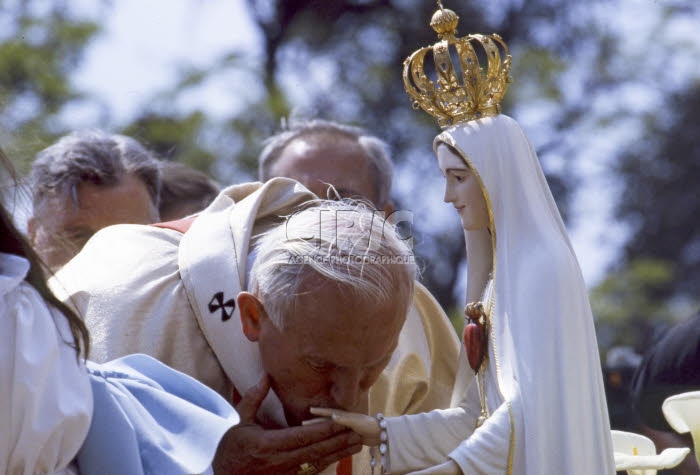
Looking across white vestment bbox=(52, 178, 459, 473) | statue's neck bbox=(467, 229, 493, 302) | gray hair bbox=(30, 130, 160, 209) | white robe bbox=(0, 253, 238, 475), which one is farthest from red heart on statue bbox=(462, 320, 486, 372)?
gray hair bbox=(30, 130, 160, 209)

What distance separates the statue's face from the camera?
3049mm

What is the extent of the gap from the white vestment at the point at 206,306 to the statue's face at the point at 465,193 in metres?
0.50

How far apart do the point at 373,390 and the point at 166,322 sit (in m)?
0.55

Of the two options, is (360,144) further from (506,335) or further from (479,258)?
(506,335)

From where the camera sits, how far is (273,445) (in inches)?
116

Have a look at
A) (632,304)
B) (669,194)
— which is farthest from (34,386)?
(669,194)

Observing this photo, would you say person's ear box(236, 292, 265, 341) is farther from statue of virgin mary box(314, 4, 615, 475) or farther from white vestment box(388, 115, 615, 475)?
white vestment box(388, 115, 615, 475)

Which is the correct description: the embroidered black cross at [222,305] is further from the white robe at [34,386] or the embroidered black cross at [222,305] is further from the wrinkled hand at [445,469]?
the white robe at [34,386]

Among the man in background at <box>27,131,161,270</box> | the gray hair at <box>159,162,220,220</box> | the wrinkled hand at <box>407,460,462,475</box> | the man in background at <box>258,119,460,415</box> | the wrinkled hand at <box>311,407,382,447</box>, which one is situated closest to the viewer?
the wrinkled hand at <box>407,460,462,475</box>

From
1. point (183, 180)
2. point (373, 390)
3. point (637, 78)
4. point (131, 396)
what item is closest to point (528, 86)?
point (637, 78)

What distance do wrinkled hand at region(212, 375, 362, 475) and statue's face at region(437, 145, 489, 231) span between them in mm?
555

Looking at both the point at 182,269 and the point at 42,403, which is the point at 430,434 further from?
the point at 42,403

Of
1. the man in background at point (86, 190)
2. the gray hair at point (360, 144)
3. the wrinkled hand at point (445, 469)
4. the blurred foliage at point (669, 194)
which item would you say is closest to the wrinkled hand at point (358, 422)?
the wrinkled hand at point (445, 469)

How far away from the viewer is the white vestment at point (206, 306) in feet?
10.5
